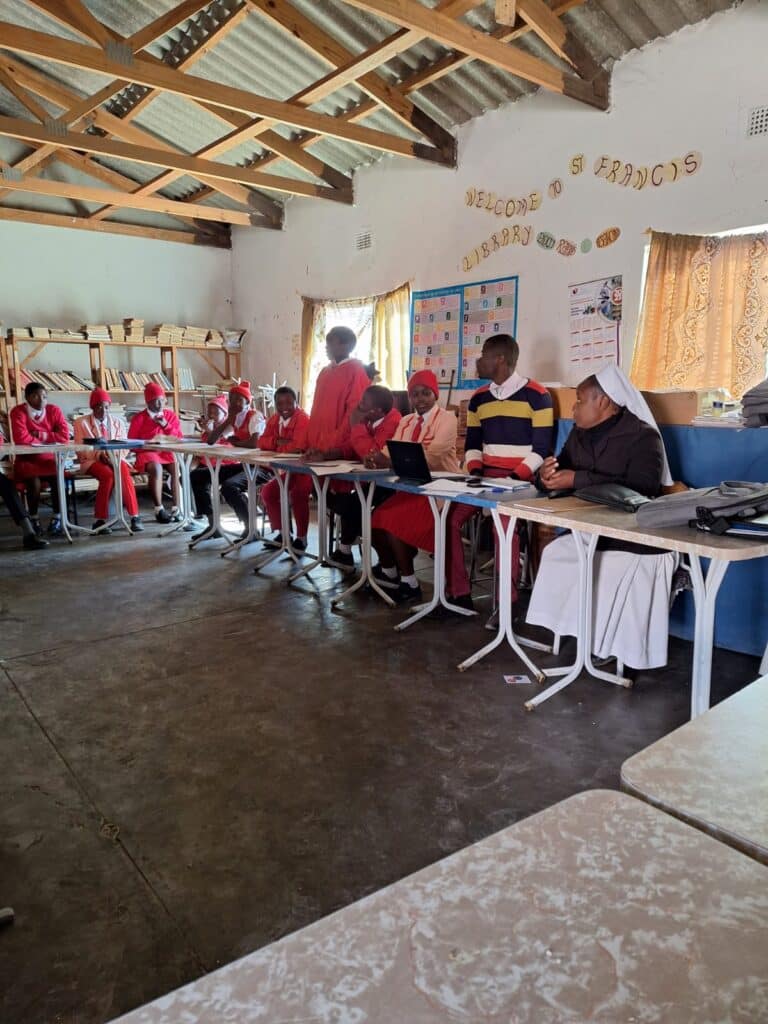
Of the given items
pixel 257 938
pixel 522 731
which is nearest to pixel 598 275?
pixel 522 731

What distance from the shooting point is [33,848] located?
1.82 m

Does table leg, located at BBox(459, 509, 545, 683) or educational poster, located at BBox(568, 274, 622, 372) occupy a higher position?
educational poster, located at BBox(568, 274, 622, 372)

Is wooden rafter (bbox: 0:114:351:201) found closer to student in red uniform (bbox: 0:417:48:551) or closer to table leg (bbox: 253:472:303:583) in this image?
student in red uniform (bbox: 0:417:48:551)

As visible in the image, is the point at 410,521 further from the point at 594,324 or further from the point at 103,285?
the point at 103,285

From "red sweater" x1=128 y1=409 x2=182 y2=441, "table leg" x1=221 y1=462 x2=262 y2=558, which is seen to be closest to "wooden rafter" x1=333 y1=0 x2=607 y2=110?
"table leg" x1=221 y1=462 x2=262 y2=558

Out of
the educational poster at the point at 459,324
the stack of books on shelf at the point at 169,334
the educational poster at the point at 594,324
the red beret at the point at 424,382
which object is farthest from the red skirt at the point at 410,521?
the stack of books on shelf at the point at 169,334

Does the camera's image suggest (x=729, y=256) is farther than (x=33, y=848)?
Yes

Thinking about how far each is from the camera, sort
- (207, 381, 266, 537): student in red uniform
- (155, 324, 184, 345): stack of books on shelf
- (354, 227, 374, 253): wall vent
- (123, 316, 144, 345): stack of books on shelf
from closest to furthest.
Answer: (207, 381, 266, 537): student in red uniform, (354, 227, 374, 253): wall vent, (123, 316, 144, 345): stack of books on shelf, (155, 324, 184, 345): stack of books on shelf

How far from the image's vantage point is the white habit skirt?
107 inches

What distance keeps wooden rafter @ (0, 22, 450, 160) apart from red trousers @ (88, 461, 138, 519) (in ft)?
10.0

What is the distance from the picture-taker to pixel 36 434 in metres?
6.38

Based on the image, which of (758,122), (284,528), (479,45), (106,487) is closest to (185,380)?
(106,487)

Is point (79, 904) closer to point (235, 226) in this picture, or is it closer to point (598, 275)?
point (598, 275)

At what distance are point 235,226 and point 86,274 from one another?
6.57ft
